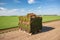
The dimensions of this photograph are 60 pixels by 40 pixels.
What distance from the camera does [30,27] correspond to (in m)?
9.44

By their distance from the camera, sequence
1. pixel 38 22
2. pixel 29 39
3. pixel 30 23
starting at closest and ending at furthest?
pixel 29 39, pixel 30 23, pixel 38 22

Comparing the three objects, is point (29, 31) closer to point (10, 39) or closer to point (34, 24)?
point (34, 24)

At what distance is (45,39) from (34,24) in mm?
2344

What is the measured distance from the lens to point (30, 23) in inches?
370

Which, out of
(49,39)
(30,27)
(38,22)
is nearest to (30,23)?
(30,27)

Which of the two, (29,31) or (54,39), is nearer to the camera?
(54,39)

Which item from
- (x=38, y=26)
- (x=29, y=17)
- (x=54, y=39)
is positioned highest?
(x=29, y=17)

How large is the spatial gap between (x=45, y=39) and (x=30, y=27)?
217 centimetres

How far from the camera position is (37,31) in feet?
33.9

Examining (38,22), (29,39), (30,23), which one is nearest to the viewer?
(29,39)

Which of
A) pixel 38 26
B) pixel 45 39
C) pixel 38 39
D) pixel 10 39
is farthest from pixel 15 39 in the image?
pixel 38 26

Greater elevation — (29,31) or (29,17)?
(29,17)

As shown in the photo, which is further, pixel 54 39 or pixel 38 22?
pixel 38 22

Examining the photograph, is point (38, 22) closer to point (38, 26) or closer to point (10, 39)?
point (38, 26)
